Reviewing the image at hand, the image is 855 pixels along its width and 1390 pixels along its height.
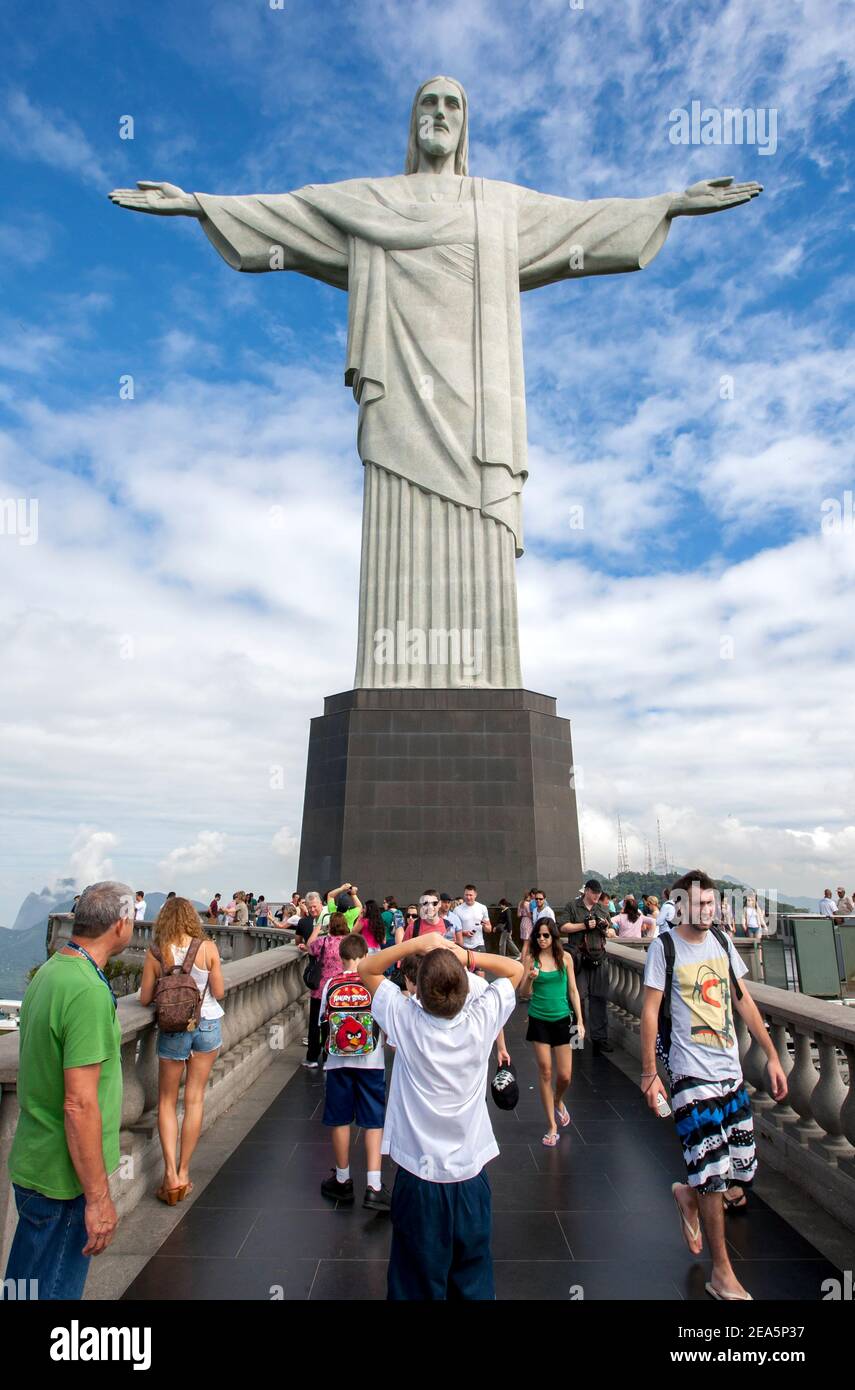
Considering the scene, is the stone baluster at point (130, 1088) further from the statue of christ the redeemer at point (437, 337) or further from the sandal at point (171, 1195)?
the statue of christ the redeemer at point (437, 337)

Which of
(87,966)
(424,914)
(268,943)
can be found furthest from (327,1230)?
(268,943)

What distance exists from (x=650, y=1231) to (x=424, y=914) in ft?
14.7

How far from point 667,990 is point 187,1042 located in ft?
9.58

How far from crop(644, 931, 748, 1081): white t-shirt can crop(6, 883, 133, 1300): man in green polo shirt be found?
8.42ft

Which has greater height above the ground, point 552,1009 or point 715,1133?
point 552,1009

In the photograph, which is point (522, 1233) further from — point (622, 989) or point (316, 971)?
point (622, 989)

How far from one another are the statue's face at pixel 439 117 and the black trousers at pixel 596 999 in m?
18.0

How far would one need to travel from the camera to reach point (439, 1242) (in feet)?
10.3

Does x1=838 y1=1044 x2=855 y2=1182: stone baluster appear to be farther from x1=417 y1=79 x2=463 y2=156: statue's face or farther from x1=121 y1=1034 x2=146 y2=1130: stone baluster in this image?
x1=417 y1=79 x2=463 y2=156: statue's face

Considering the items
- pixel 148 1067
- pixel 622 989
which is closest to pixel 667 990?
pixel 148 1067

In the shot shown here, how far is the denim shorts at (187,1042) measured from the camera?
5359mm

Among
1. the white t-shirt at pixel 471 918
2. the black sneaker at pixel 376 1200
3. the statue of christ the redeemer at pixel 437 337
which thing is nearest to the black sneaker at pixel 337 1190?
the black sneaker at pixel 376 1200

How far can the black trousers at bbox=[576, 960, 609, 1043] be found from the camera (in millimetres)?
9727
